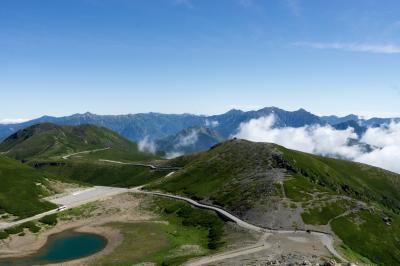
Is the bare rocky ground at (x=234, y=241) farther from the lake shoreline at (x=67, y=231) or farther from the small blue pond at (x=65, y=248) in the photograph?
the small blue pond at (x=65, y=248)

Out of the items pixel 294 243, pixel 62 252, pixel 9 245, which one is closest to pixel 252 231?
pixel 294 243

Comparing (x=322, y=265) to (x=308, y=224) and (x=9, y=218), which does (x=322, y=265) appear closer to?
(x=308, y=224)

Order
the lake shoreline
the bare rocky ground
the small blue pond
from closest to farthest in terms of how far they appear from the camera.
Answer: the bare rocky ground → the small blue pond → the lake shoreline

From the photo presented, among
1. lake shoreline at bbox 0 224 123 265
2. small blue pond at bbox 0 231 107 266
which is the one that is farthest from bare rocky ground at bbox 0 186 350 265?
small blue pond at bbox 0 231 107 266

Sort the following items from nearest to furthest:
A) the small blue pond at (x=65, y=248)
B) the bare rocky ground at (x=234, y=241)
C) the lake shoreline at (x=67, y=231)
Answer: the bare rocky ground at (x=234, y=241), the small blue pond at (x=65, y=248), the lake shoreline at (x=67, y=231)

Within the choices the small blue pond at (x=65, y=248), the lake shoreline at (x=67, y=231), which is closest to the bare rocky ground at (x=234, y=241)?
the lake shoreline at (x=67, y=231)

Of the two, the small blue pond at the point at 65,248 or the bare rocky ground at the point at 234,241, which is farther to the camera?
the small blue pond at the point at 65,248

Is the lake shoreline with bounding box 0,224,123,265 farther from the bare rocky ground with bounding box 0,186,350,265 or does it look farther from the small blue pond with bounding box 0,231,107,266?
the small blue pond with bounding box 0,231,107,266

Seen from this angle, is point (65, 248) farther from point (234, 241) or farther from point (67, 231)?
point (234, 241)

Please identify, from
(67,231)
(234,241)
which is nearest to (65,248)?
(67,231)
